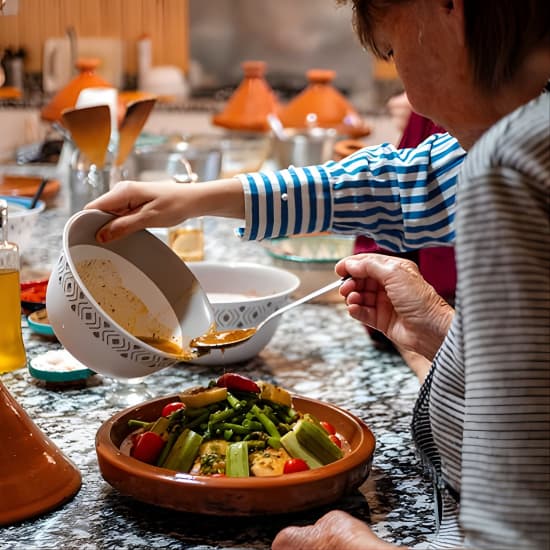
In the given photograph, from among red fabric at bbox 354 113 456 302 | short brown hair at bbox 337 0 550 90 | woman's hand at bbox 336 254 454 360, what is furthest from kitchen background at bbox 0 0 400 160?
short brown hair at bbox 337 0 550 90

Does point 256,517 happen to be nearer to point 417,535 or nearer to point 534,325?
point 417,535

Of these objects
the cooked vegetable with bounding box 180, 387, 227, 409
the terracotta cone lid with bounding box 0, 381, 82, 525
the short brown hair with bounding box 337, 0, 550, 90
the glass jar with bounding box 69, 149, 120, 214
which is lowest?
the terracotta cone lid with bounding box 0, 381, 82, 525

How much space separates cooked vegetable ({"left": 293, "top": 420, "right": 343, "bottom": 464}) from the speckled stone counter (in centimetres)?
5

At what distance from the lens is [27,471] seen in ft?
3.73

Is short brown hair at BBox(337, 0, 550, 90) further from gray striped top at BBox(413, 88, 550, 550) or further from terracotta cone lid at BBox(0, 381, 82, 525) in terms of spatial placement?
terracotta cone lid at BBox(0, 381, 82, 525)

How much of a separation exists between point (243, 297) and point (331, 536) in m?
0.82

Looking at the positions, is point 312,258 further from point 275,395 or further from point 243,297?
point 275,395

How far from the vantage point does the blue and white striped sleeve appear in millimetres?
1448

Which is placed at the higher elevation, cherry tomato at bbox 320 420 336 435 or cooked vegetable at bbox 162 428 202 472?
cooked vegetable at bbox 162 428 202 472

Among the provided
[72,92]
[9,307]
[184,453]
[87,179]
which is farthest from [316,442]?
[72,92]

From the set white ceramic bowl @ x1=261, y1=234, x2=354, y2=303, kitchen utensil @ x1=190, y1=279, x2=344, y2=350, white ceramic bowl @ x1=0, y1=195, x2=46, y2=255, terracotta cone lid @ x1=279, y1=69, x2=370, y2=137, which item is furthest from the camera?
terracotta cone lid @ x1=279, y1=69, x2=370, y2=137

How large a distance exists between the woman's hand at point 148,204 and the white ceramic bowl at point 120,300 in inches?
0.7

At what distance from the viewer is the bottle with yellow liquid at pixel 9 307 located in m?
1.53

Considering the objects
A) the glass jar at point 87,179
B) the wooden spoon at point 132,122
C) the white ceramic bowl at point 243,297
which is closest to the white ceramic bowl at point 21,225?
the glass jar at point 87,179
